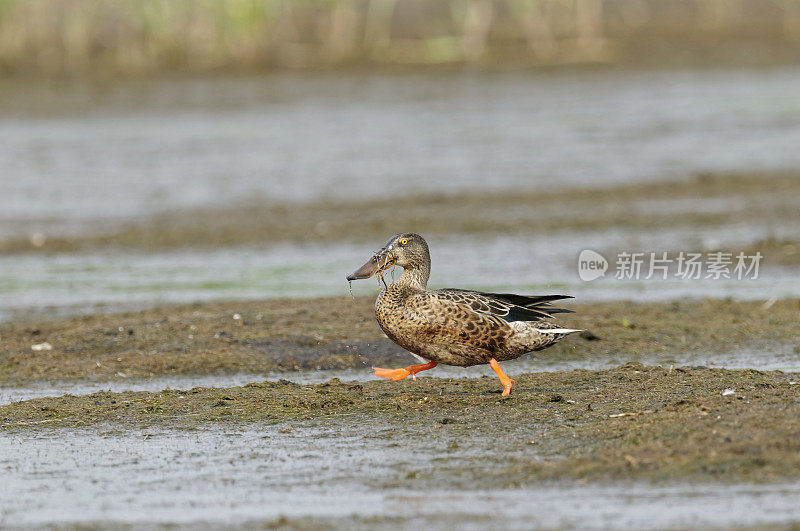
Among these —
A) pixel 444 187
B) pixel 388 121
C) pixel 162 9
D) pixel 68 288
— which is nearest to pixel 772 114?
pixel 388 121

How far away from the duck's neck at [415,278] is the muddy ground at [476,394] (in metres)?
0.66

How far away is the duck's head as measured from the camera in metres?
8.05

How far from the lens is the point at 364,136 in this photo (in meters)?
23.3

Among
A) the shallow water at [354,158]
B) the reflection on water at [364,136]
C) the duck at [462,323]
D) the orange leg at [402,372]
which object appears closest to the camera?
the duck at [462,323]

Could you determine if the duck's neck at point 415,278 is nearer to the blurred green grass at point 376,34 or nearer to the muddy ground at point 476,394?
the muddy ground at point 476,394

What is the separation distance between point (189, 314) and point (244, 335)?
957mm

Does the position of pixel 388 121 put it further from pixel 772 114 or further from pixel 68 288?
pixel 68 288

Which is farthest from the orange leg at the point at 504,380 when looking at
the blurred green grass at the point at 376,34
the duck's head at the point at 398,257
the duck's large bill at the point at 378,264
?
the blurred green grass at the point at 376,34

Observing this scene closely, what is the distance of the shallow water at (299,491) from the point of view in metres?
5.48

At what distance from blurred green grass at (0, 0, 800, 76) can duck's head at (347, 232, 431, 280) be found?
21792mm

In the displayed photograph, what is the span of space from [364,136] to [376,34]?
10.1 metres

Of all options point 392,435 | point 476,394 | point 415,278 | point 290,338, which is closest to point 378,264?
Answer: point 415,278

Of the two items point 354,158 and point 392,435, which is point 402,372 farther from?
point 354,158

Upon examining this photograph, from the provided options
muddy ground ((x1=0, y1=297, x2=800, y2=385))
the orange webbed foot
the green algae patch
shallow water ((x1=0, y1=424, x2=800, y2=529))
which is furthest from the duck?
muddy ground ((x1=0, y1=297, x2=800, y2=385))
